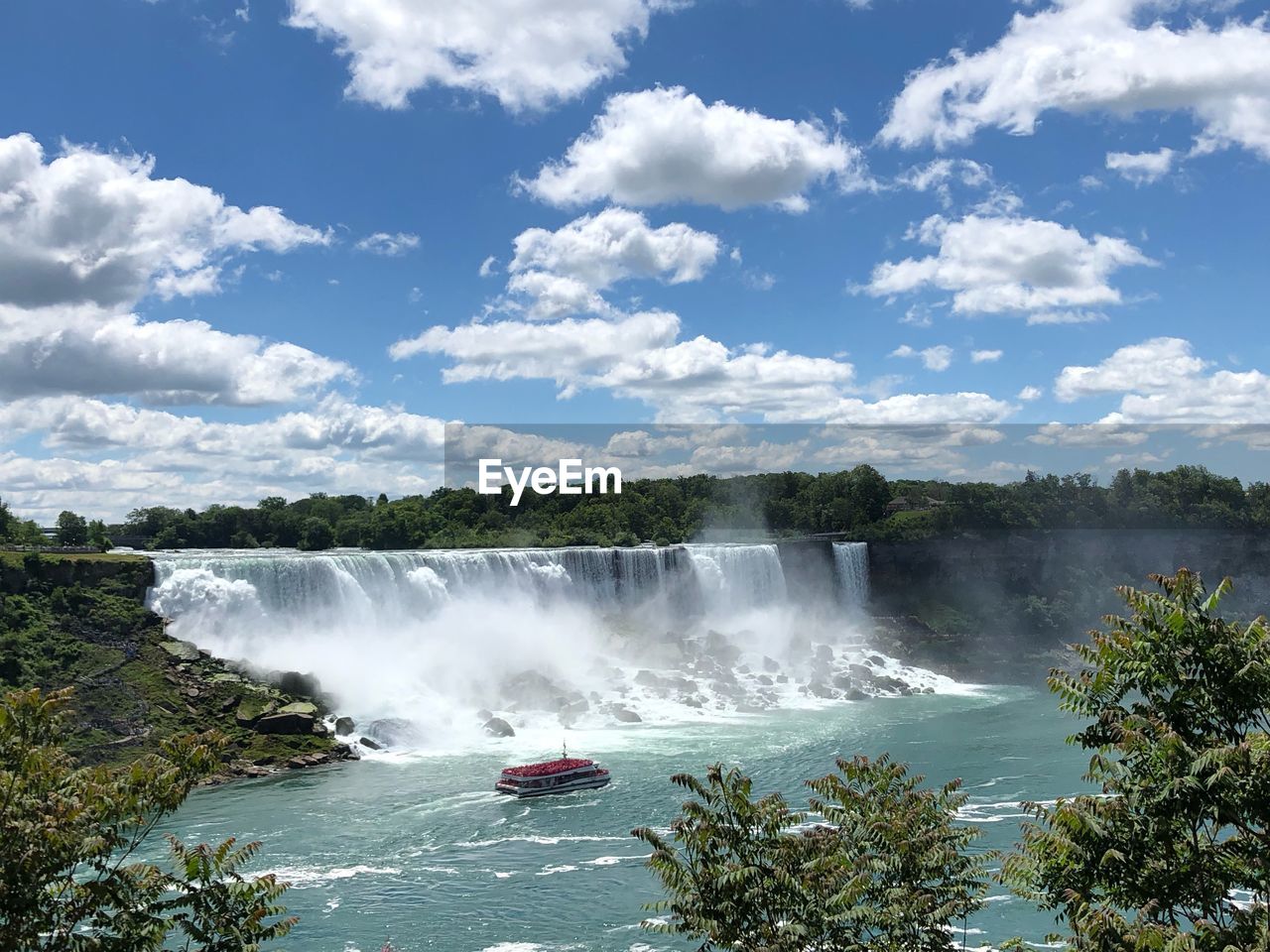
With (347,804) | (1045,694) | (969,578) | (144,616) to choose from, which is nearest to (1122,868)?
(347,804)

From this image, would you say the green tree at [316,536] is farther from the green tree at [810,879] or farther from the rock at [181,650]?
the green tree at [810,879]

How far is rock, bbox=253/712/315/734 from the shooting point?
3788 cm

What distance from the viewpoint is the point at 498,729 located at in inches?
1622

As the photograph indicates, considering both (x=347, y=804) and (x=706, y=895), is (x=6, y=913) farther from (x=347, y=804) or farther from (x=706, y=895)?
(x=347, y=804)

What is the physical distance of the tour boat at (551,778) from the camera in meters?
31.8

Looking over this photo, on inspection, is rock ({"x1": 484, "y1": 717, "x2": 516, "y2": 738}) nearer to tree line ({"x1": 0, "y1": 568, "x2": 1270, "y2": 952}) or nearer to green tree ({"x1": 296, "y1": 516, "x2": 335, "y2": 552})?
tree line ({"x1": 0, "y1": 568, "x2": 1270, "y2": 952})

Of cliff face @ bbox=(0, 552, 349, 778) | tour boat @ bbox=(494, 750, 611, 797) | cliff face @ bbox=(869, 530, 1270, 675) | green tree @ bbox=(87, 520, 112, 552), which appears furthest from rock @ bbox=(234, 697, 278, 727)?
cliff face @ bbox=(869, 530, 1270, 675)

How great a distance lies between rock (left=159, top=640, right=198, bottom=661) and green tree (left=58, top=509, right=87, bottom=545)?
19457mm

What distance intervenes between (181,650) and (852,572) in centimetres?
4393

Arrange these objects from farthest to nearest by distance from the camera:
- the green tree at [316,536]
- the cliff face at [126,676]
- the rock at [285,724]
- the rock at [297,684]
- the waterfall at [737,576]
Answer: the green tree at [316,536]
the waterfall at [737,576]
the rock at [297,684]
the rock at [285,724]
the cliff face at [126,676]

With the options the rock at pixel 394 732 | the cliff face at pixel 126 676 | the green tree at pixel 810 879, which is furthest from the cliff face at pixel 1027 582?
the green tree at pixel 810 879

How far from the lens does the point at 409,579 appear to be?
5078 centimetres

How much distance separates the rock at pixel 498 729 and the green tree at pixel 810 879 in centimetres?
3115

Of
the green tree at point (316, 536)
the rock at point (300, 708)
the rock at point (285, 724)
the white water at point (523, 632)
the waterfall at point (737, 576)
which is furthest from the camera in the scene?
the green tree at point (316, 536)
